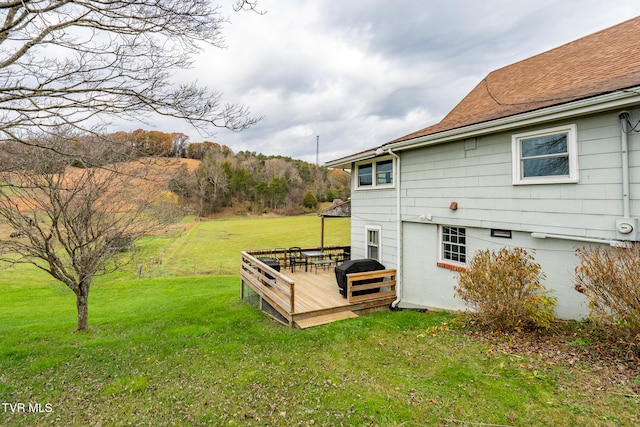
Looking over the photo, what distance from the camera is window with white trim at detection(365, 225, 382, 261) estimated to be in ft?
31.0

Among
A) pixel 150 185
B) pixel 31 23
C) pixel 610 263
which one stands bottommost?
pixel 610 263

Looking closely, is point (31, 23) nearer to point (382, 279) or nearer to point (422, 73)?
point (382, 279)

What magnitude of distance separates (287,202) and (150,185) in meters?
54.1

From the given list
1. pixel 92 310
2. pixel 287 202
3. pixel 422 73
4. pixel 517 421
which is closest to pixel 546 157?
pixel 517 421

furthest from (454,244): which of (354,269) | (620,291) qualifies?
(620,291)

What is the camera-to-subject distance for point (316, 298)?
8.12m

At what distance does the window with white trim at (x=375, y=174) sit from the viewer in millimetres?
9125

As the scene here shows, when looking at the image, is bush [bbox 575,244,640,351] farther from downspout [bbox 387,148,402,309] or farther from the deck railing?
the deck railing

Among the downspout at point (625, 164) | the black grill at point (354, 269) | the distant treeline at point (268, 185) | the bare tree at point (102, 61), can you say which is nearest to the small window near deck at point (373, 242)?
the black grill at point (354, 269)

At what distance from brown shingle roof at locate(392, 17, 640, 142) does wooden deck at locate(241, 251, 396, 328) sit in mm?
4286

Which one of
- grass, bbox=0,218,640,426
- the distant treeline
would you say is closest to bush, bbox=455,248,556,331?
grass, bbox=0,218,640,426

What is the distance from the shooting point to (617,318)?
153 inches

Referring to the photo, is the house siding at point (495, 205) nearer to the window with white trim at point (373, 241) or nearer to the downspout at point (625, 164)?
the downspout at point (625, 164)

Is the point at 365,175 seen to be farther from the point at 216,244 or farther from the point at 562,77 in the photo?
the point at 216,244
